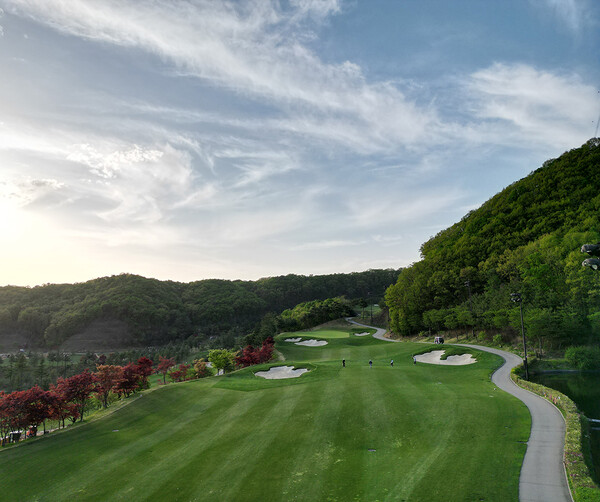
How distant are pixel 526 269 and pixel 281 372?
140 feet

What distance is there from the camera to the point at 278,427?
1994cm

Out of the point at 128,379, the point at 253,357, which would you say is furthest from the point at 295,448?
the point at 253,357

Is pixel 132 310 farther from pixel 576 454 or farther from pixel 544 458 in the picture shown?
pixel 576 454

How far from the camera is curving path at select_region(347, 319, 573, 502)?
1153cm

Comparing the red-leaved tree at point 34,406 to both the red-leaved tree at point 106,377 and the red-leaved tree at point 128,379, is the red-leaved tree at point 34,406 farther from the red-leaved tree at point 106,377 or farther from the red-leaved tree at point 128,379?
the red-leaved tree at point 128,379

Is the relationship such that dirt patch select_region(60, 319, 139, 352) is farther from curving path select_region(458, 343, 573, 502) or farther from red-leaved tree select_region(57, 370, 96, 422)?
curving path select_region(458, 343, 573, 502)

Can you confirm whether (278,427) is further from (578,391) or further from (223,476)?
(578,391)

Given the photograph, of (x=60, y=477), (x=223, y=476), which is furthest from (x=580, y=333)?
(x=60, y=477)

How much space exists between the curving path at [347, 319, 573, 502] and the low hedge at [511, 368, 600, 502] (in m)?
0.27

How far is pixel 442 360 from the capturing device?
135ft

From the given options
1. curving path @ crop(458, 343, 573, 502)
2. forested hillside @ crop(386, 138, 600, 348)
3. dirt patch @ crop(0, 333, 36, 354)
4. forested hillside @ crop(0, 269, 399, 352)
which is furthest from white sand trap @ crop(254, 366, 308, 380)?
dirt patch @ crop(0, 333, 36, 354)

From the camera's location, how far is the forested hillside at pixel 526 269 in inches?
1687

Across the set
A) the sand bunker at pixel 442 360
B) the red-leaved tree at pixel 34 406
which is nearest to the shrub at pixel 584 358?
the sand bunker at pixel 442 360

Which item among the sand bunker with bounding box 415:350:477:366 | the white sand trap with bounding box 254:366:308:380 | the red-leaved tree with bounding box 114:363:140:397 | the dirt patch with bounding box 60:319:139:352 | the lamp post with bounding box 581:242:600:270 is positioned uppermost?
the lamp post with bounding box 581:242:600:270
